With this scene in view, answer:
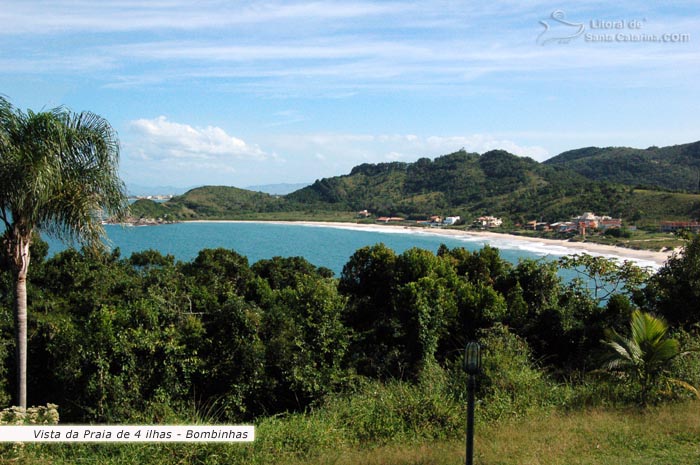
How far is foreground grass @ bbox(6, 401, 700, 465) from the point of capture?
4723 mm

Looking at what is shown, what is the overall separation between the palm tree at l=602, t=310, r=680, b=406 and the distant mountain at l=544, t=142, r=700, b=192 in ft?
326

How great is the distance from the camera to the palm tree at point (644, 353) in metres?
6.43

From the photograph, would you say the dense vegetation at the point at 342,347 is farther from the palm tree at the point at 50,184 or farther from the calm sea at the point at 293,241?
the calm sea at the point at 293,241

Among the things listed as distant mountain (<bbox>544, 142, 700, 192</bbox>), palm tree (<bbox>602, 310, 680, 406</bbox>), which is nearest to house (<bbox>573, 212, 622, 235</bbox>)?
distant mountain (<bbox>544, 142, 700, 192</bbox>)

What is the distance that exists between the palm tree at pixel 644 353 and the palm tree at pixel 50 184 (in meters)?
6.16

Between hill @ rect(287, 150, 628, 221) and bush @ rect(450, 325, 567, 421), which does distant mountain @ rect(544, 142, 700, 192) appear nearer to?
hill @ rect(287, 150, 628, 221)

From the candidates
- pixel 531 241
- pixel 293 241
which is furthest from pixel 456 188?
pixel 293 241

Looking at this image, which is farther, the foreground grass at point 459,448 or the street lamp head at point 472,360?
the foreground grass at point 459,448

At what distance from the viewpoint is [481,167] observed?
130 m

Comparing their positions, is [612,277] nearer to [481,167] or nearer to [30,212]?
Answer: [30,212]

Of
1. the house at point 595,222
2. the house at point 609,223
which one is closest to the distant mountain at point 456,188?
the house at point 595,222

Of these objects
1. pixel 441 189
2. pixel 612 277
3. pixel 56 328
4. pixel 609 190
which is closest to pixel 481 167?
pixel 441 189

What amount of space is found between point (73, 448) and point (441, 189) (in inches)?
4696

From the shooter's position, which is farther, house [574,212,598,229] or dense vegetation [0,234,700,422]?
house [574,212,598,229]
